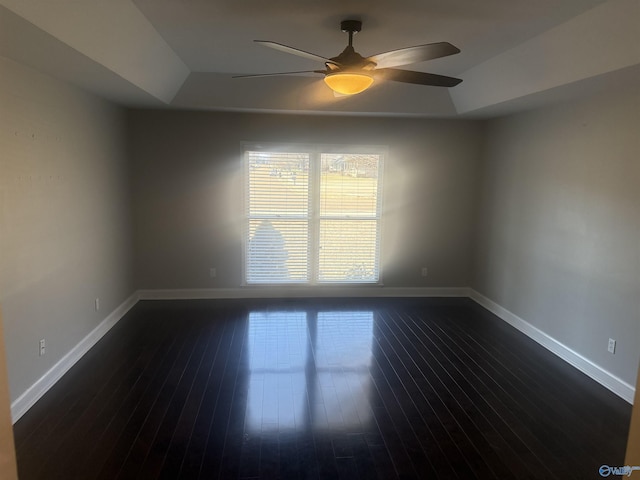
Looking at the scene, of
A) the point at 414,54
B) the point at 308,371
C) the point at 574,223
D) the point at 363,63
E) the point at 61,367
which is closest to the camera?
the point at 414,54

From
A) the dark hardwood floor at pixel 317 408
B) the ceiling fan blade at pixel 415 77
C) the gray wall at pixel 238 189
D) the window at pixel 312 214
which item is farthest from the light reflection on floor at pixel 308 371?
the ceiling fan blade at pixel 415 77

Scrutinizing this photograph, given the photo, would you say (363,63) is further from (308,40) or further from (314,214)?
(314,214)

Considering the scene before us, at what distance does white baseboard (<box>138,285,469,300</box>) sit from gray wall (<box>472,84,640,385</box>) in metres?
0.83

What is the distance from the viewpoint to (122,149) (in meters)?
4.82

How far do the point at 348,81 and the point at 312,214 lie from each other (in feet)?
9.13

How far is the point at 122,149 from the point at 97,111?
80 centimetres

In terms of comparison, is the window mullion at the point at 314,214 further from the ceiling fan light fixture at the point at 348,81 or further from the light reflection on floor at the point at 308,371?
the ceiling fan light fixture at the point at 348,81

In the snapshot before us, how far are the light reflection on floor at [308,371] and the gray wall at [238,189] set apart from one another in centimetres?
117

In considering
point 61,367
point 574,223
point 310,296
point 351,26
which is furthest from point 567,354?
point 61,367

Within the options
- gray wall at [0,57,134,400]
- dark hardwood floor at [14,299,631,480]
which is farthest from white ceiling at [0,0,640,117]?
dark hardwood floor at [14,299,631,480]

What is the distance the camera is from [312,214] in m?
5.47

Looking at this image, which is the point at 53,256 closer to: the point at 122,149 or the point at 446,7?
the point at 122,149

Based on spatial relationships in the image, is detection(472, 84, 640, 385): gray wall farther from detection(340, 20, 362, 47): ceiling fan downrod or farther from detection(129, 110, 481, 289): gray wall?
detection(340, 20, 362, 47): ceiling fan downrod

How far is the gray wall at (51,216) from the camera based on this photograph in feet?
8.86
